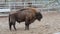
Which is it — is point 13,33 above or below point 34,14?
below

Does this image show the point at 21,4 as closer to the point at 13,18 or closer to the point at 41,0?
the point at 41,0

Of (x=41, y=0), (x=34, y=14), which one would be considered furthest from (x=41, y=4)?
(x=34, y=14)

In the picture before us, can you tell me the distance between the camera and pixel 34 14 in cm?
893

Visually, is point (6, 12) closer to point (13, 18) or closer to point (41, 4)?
point (41, 4)

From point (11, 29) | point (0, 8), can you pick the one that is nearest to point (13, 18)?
point (11, 29)

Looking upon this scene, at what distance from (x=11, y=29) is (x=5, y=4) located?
27.1 ft

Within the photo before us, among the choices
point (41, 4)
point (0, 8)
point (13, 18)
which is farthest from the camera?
point (41, 4)

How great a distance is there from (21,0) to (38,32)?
32.8ft

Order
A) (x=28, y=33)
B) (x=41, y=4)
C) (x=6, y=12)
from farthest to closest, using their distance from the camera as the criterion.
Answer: (x=41, y=4) → (x=6, y=12) → (x=28, y=33)

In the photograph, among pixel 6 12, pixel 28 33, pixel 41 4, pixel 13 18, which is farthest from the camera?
pixel 41 4

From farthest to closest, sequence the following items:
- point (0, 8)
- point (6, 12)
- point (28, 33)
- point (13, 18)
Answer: point (0, 8) < point (6, 12) < point (13, 18) < point (28, 33)

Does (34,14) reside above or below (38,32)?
above

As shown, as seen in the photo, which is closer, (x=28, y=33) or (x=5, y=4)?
(x=28, y=33)

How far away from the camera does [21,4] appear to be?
1706 centimetres
